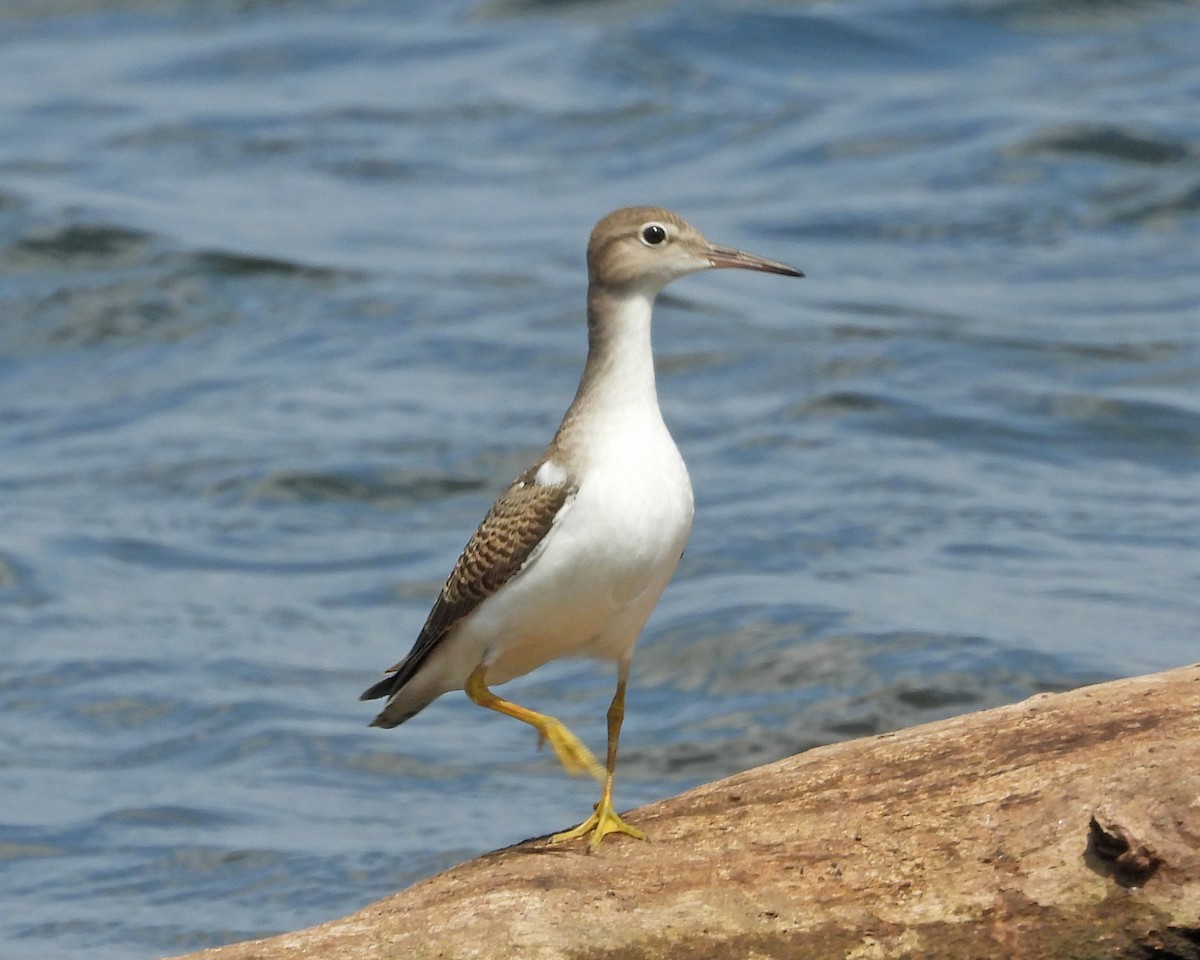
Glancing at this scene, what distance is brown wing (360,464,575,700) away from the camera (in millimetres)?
7801

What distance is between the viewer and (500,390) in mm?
20625

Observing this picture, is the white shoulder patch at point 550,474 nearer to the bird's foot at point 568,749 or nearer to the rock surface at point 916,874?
the bird's foot at point 568,749

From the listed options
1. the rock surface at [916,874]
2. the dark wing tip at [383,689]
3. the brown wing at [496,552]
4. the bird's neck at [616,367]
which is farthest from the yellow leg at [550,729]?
the bird's neck at [616,367]

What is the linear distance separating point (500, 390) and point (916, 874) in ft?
46.6

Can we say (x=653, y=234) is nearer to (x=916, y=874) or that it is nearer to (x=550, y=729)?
(x=550, y=729)

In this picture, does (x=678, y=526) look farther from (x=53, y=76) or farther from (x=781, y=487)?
(x=53, y=76)

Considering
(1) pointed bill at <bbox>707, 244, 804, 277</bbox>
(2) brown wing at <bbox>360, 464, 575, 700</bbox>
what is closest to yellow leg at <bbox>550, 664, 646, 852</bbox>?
(2) brown wing at <bbox>360, 464, 575, 700</bbox>

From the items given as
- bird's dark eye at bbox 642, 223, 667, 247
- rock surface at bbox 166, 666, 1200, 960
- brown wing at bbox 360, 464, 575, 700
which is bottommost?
rock surface at bbox 166, 666, 1200, 960


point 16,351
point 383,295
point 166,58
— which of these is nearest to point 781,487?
point 383,295

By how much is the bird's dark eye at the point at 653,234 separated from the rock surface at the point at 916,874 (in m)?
2.38

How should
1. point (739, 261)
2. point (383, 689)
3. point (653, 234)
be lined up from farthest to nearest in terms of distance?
point (383, 689), point (739, 261), point (653, 234)

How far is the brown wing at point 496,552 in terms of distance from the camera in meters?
7.80

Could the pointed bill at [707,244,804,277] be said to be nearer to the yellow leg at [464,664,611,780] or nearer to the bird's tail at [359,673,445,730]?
the yellow leg at [464,664,611,780]

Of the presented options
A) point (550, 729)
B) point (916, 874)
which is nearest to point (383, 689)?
point (550, 729)
